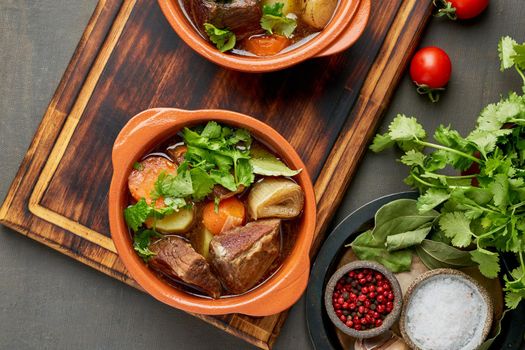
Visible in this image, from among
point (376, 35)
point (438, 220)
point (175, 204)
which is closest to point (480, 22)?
point (376, 35)

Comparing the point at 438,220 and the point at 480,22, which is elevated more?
the point at 480,22

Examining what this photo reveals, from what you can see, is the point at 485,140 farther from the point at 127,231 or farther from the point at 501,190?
the point at 127,231

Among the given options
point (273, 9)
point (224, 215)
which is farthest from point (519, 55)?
point (224, 215)

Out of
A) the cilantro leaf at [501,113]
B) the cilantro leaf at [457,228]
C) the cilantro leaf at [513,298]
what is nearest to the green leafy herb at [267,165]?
the cilantro leaf at [457,228]

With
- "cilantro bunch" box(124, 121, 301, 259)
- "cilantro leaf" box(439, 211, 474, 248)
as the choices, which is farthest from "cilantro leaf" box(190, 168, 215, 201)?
"cilantro leaf" box(439, 211, 474, 248)

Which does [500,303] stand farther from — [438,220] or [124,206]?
[124,206]

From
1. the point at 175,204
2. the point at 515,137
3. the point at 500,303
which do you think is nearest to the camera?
the point at 175,204
